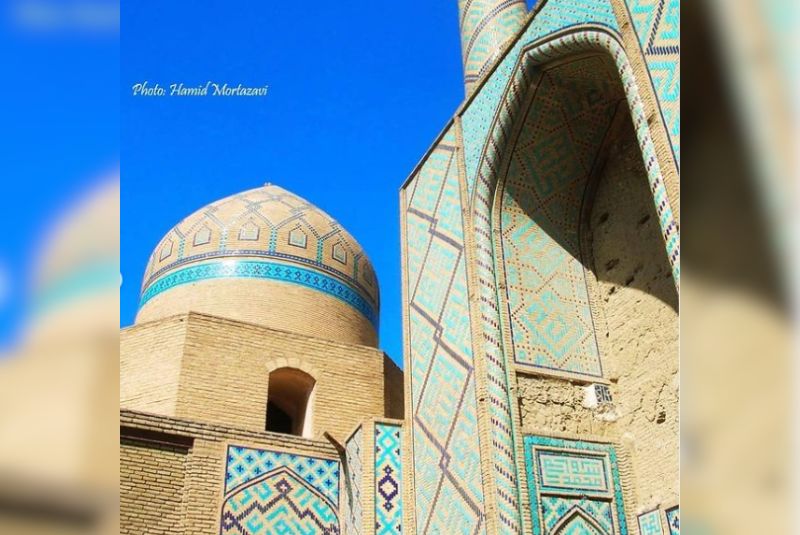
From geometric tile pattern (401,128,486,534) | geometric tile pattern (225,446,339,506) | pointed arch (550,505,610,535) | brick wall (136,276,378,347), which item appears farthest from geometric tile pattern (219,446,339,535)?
brick wall (136,276,378,347)

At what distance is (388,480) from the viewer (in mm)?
5375

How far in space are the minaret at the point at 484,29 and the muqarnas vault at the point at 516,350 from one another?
3 centimetres

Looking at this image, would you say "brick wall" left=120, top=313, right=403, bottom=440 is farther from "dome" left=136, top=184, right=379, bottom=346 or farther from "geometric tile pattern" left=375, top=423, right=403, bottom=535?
"geometric tile pattern" left=375, top=423, right=403, bottom=535

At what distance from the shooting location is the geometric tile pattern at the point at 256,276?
380 inches

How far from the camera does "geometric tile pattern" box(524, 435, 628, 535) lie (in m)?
4.13

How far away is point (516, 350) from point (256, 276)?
18.6ft

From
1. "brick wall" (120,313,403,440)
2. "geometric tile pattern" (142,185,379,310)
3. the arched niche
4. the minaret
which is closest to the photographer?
the minaret

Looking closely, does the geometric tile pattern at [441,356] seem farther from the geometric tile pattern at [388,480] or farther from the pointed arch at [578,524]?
the pointed arch at [578,524]

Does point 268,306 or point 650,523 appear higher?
point 268,306

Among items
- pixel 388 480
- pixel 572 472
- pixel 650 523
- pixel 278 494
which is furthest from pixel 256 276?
pixel 650 523

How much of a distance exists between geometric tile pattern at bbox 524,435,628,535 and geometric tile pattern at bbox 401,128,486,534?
32 centimetres

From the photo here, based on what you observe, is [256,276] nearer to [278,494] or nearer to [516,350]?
[278,494]
